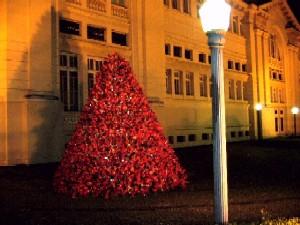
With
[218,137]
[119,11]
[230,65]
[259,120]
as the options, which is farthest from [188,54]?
[218,137]

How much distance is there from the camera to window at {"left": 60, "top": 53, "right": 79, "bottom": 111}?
21812 millimetres

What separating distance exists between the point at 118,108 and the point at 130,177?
164cm

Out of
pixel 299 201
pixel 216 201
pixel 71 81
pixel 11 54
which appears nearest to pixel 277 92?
pixel 71 81

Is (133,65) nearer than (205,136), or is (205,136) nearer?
(133,65)

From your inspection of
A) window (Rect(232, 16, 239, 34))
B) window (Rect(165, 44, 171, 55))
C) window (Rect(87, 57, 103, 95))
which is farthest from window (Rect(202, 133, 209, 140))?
window (Rect(87, 57, 103, 95))

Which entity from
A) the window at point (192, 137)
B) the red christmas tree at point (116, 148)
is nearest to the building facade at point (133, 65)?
the window at point (192, 137)

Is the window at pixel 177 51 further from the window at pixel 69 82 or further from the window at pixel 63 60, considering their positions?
the window at pixel 63 60

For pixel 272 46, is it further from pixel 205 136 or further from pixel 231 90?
pixel 205 136

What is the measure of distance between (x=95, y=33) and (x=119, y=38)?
5.76ft

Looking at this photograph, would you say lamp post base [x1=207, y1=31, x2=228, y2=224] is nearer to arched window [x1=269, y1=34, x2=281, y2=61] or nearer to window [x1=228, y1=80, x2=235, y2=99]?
window [x1=228, y1=80, x2=235, y2=99]

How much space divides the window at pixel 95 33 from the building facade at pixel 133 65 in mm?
46

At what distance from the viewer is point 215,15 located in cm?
715

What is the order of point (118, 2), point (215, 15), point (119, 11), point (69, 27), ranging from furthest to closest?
point (118, 2)
point (119, 11)
point (69, 27)
point (215, 15)

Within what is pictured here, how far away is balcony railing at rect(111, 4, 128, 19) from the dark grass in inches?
439
